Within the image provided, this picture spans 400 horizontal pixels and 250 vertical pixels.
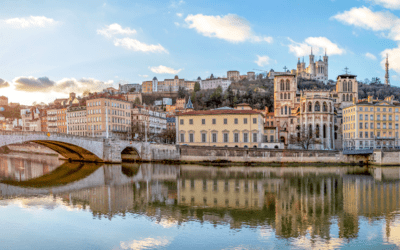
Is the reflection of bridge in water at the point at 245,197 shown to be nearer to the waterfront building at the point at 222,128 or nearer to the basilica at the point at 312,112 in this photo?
the waterfront building at the point at 222,128

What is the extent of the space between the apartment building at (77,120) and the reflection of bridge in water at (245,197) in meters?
47.2

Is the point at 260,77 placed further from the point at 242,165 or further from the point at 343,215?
the point at 343,215

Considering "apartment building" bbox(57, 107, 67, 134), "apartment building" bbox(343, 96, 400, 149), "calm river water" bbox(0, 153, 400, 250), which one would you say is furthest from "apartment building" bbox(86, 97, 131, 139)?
"apartment building" bbox(343, 96, 400, 149)

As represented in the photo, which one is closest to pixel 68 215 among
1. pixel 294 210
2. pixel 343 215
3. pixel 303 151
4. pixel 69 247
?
pixel 69 247

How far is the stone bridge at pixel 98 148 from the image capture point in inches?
1702

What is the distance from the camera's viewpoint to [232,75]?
19638 centimetres

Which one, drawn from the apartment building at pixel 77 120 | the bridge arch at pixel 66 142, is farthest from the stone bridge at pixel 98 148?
the apartment building at pixel 77 120

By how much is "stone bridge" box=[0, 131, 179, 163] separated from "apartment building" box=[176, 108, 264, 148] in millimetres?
7067

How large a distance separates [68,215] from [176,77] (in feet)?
562

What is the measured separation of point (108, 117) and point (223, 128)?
99.8ft

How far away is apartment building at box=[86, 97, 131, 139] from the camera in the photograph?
7825cm

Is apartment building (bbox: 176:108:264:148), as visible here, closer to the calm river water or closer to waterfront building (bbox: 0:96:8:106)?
the calm river water

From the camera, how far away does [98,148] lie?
166 ft

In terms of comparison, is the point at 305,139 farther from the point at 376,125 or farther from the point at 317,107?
the point at 376,125
